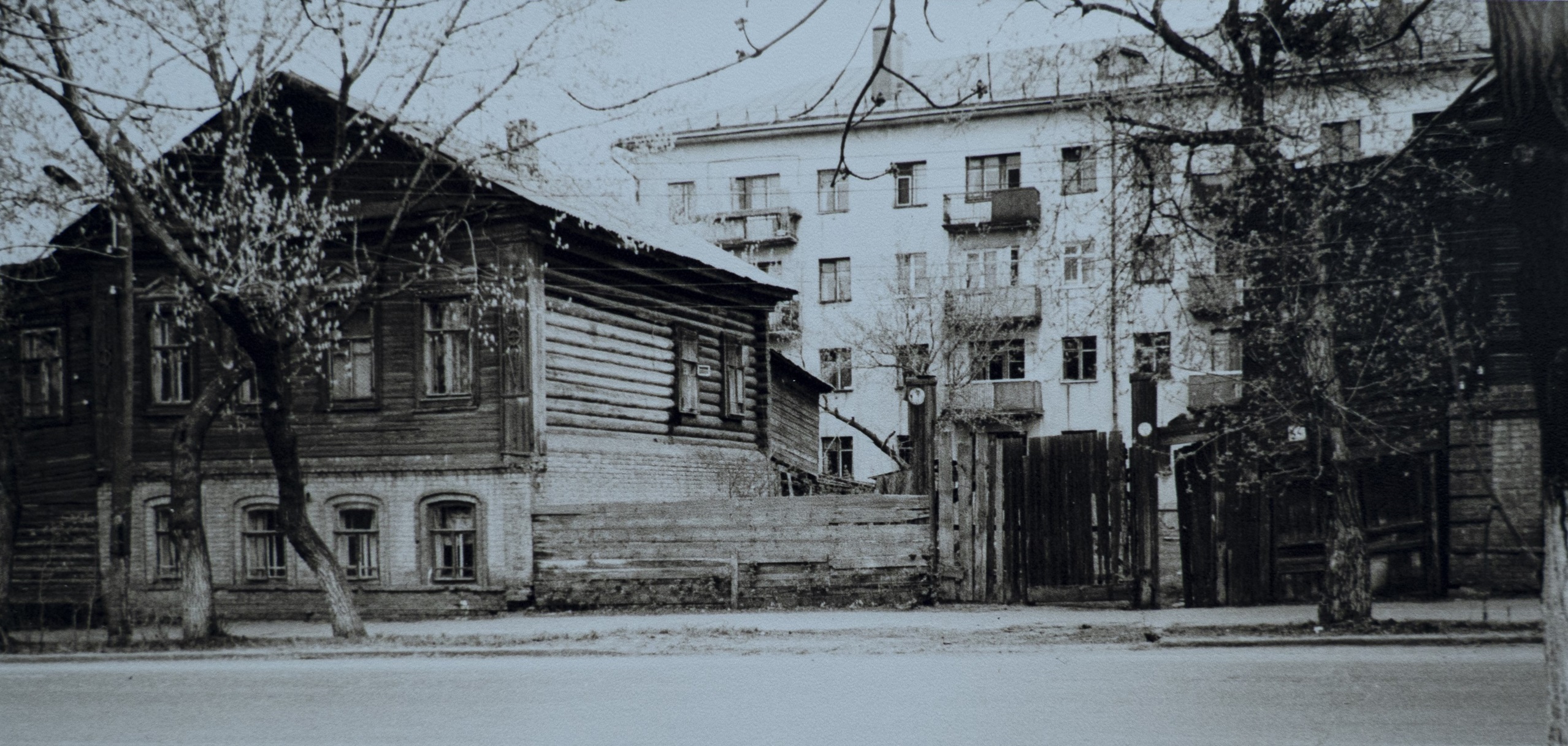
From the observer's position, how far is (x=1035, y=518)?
47.3 ft

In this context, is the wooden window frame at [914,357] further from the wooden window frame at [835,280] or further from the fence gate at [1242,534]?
the fence gate at [1242,534]

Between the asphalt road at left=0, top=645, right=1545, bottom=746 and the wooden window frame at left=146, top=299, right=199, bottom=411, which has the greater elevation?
the wooden window frame at left=146, top=299, right=199, bottom=411

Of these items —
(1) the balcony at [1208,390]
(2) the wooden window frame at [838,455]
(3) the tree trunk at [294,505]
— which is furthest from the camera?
(2) the wooden window frame at [838,455]

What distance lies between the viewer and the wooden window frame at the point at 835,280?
37.9 meters

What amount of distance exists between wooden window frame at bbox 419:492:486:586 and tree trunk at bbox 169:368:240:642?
150 inches

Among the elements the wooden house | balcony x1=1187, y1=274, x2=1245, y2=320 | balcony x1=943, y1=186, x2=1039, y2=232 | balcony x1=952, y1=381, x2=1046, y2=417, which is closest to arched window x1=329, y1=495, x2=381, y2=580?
the wooden house

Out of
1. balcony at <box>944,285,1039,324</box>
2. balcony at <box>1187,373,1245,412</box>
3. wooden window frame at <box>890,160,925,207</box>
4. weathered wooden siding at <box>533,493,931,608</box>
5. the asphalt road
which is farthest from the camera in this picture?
balcony at <box>944,285,1039,324</box>

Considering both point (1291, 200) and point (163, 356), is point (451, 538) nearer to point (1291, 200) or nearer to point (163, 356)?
point (163, 356)

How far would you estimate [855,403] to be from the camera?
37.9 meters

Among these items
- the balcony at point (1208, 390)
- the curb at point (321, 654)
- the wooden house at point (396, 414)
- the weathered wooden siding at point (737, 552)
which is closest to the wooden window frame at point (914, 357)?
the balcony at point (1208, 390)

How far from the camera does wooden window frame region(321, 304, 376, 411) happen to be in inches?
741

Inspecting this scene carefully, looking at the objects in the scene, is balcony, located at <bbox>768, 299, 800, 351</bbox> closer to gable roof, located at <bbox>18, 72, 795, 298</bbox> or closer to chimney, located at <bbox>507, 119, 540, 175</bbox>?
gable roof, located at <bbox>18, 72, 795, 298</bbox>

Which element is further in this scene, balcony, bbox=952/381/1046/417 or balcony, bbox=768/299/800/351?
balcony, bbox=952/381/1046/417

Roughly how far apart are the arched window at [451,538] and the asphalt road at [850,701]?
7374mm
